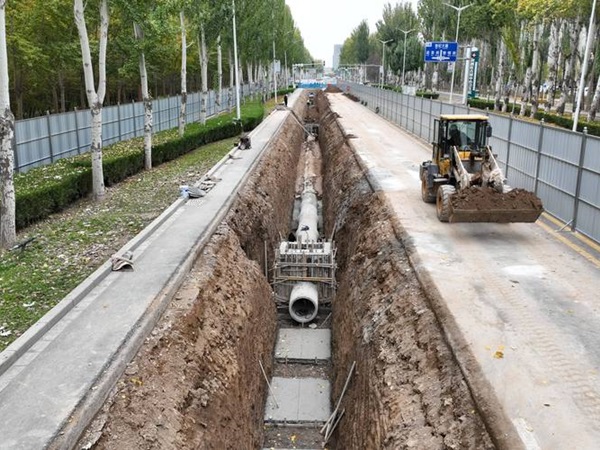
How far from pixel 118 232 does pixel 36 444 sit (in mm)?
10151

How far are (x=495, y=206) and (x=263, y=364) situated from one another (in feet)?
23.2

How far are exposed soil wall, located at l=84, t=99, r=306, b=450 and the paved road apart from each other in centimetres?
445

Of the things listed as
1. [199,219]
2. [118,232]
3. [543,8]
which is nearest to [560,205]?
[199,219]

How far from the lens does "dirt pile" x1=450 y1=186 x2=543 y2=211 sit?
1355cm

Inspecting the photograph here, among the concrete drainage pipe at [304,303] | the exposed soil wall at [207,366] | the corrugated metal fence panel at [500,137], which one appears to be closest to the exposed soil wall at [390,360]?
the concrete drainage pipe at [304,303]

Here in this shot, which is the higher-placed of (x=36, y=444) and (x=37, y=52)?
(x=37, y=52)

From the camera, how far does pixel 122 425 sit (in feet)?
24.6

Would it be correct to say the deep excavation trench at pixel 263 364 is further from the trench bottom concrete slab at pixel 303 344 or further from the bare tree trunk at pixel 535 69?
the bare tree trunk at pixel 535 69

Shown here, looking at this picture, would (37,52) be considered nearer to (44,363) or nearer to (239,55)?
(239,55)

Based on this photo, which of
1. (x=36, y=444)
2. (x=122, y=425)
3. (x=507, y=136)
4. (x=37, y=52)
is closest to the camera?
(x=36, y=444)

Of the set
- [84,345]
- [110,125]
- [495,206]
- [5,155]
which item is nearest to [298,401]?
[84,345]

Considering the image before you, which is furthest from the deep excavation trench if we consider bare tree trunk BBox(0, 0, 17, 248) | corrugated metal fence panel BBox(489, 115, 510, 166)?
bare tree trunk BBox(0, 0, 17, 248)

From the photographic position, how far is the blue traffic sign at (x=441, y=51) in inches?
1731

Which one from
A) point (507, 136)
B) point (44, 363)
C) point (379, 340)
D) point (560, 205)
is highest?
point (507, 136)
